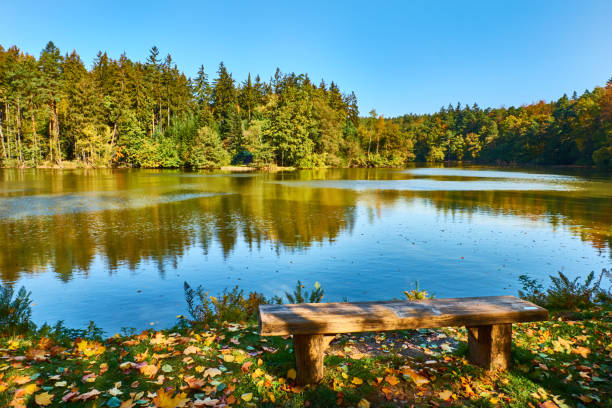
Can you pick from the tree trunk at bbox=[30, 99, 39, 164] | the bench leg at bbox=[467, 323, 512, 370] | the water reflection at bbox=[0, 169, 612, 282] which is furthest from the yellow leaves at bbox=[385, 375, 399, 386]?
the tree trunk at bbox=[30, 99, 39, 164]

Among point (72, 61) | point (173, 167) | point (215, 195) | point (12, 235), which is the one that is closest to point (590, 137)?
point (215, 195)

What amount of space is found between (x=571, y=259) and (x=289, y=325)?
1141 cm

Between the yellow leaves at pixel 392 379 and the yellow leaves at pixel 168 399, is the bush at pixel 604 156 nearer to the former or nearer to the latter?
the yellow leaves at pixel 392 379

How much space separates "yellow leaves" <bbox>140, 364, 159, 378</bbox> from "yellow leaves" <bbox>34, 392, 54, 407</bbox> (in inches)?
32.6

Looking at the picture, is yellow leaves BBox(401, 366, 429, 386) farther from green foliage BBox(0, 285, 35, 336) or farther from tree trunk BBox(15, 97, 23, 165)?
tree trunk BBox(15, 97, 23, 165)

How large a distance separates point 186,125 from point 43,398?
82.5 m

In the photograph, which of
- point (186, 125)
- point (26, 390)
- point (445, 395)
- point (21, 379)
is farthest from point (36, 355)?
point (186, 125)

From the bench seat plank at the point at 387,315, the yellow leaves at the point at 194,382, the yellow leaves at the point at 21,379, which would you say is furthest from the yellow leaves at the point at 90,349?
the bench seat plank at the point at 387,315

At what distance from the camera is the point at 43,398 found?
3459 millimetres

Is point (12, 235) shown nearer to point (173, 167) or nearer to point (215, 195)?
point (215, 195)

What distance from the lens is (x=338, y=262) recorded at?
11.3 m

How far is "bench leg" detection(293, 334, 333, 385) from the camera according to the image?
12.8 ft

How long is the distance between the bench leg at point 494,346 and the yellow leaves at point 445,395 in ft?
2.36

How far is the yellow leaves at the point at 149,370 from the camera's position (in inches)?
159
